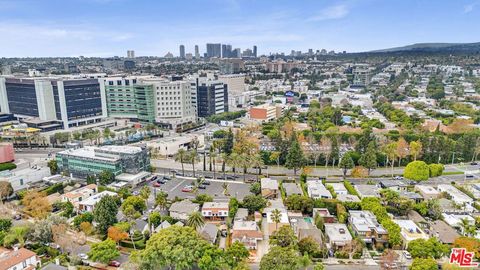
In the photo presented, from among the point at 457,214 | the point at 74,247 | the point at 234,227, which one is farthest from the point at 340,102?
the point at 74,247

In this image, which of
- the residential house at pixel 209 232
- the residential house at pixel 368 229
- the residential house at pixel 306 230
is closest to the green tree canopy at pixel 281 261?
the residential house at pixel 306 230

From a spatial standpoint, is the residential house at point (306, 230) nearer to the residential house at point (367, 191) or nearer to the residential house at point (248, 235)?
the residential house at point (248, 235)

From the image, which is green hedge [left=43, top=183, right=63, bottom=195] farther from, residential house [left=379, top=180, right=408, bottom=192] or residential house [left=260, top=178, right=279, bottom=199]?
residential house [left=379, top=180, right=408, bottom=192]

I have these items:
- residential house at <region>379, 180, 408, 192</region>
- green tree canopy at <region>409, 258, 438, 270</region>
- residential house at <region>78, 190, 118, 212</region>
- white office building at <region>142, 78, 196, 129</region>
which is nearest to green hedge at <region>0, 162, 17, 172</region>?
residential house at <region>78, 190, 118, 212</region>

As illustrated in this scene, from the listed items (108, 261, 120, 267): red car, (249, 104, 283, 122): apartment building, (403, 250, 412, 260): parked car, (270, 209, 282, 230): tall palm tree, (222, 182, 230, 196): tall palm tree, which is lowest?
(403, 250, 412, 260): parked car

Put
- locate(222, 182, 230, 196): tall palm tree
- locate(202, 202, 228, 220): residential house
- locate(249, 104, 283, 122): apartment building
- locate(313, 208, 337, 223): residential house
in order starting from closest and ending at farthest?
locate(313, 208, 337, 223): residential house
locate(202, 202, 228, 220): residential house
locate(222, 182, 230, 196): tall palm tree
locate(249, 104, 283, 122): apartment building

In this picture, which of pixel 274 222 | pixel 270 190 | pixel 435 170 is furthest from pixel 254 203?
pixel 435 170

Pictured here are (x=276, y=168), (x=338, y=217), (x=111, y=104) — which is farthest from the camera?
(x=111, y=104)

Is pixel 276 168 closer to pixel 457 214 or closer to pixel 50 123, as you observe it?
pixel 457 214
